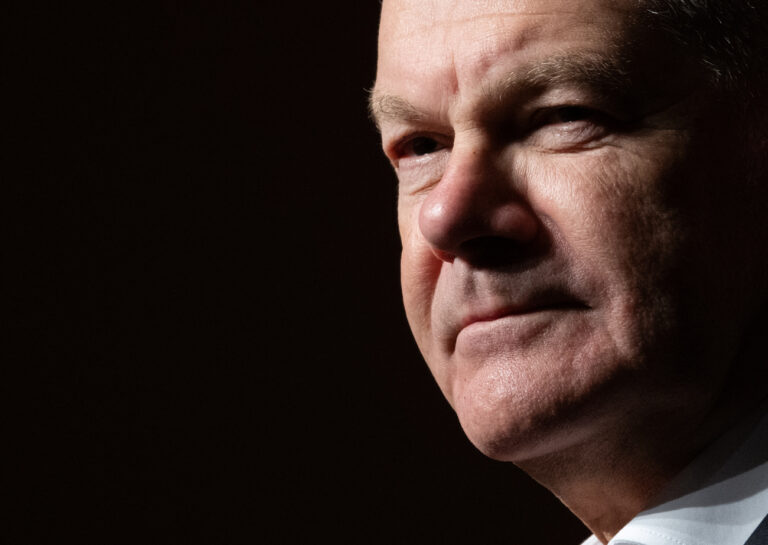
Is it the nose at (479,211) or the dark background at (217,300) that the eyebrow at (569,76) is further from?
the dark background at (217,300)

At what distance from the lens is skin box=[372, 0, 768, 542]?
1.07 meters

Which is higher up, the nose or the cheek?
the nose

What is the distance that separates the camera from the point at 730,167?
1.10 meters

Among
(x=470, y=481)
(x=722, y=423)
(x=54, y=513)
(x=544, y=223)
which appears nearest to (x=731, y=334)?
(x=722, y=423)

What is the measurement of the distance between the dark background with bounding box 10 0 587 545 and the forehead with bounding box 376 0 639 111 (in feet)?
3.57

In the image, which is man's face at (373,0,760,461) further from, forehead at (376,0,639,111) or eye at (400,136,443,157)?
eye at (400,136,443,157)

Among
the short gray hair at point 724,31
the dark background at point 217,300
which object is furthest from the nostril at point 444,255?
the dark background at point 217,300

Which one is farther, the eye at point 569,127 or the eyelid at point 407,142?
the eyelid at point 407,142

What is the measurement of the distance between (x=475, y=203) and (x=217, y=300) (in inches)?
48.0

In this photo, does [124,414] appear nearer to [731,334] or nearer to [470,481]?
[470,481]

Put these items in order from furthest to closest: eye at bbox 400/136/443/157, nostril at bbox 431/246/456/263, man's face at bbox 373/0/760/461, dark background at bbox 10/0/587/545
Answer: dark background at bbox 10/0/587/545
eye at bbox 400/136/443/157
nostril at bbox 431/246/456/263
man's face at bbox 373/0/760/461

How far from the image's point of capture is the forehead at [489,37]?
109 centimetres

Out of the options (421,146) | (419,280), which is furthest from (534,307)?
(421,146)

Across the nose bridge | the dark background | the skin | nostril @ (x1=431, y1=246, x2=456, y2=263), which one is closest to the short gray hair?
the skin
